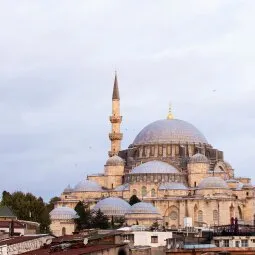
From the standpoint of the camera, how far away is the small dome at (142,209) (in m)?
76.5

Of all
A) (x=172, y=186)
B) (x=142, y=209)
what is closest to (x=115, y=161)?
(x=172, y=186)

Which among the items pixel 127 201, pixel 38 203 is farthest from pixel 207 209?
pixel 38 203

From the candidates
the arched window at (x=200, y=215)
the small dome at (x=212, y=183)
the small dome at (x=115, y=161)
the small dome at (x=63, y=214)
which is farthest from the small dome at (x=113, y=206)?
the small dome at (x=115, y=161)

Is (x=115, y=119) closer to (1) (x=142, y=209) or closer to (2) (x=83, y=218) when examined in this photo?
(1) (x=142, y=209)

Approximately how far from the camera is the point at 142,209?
76.6 m

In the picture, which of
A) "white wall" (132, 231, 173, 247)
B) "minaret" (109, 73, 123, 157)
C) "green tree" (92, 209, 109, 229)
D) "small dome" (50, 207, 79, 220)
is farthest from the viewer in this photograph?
"minaret" (109, 73, 123, 157)

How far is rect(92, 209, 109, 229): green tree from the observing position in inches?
2736

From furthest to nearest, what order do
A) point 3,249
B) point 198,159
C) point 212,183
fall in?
point 198,159 < point 212,183 < point 3,249

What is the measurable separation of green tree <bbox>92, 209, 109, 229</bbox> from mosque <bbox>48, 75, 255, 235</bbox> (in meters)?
2.78

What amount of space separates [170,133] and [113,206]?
15897mm

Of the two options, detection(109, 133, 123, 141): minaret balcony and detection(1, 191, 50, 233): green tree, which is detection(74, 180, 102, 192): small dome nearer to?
detection(109, 133, 123, 141): minaret balcony

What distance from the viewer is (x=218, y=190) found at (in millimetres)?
82250

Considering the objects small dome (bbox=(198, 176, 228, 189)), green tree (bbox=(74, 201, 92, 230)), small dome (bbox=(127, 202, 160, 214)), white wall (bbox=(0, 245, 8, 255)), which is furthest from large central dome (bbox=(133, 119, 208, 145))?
white wall (bbox=(0, 245, 8, 255))

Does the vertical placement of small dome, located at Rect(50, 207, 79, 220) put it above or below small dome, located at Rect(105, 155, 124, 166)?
below
